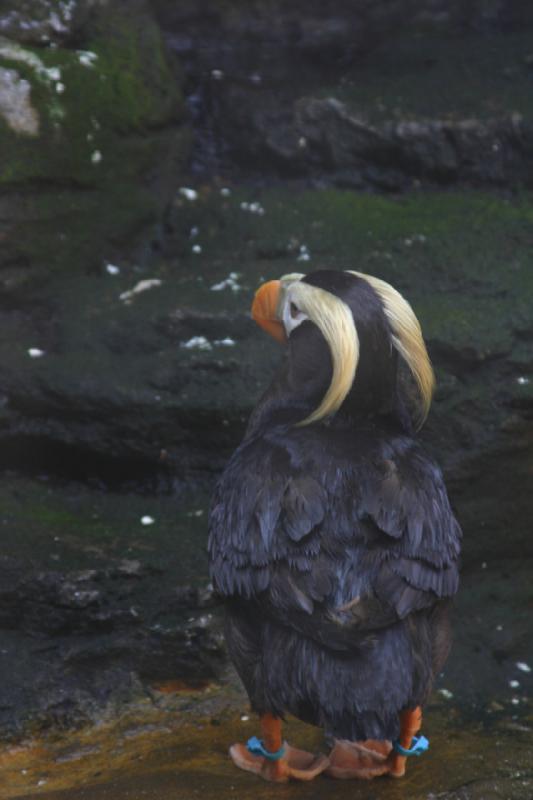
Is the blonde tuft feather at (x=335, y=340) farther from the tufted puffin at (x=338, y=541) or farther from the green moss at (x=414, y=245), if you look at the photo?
the green moss at (x=414, y=245)

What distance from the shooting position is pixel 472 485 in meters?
4.25

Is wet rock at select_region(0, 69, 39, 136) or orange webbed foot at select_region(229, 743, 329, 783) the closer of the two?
orange webbed foot at select_region(229, 743, 329, 783)

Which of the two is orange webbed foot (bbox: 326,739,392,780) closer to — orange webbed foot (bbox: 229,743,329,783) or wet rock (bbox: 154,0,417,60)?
orange webbed foot (bbox: 229,743,329,783)

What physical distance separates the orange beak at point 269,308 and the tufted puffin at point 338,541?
0.05 ft

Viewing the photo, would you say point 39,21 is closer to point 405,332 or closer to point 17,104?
point 17,104

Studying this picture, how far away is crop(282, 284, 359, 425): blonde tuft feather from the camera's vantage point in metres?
3.15

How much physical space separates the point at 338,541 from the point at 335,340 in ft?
1.84

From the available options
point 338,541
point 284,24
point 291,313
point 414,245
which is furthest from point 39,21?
Result: point 338,541

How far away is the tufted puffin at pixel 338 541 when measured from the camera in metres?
2.86

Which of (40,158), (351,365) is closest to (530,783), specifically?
(351,365)

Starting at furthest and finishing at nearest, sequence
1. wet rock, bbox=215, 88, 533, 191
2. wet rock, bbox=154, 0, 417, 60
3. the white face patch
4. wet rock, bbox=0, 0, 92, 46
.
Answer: wet rock, bbox=154, 0, 417, 60
wet rock, bbox=215, 88, 533, 191
wet rock, bbox=0, 0, 92, 46
the white face patch

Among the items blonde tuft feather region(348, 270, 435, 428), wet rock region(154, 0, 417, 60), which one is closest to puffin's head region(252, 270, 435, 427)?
blonde tuft feather region(348, 270, 435, 428)

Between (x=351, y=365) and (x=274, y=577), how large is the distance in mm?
607

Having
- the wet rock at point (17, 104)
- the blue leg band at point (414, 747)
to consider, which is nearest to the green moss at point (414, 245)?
the wet rock at point (17, 104)
